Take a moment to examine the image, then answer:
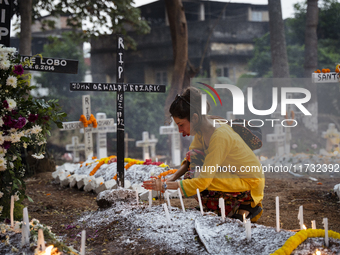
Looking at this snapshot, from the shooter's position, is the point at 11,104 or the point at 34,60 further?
the point at 34,60

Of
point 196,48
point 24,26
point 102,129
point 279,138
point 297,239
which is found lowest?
point 297,239

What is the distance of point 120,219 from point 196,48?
1395 cm

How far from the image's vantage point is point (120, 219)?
11.7 feet

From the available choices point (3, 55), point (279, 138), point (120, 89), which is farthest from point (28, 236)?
point (279, 138)

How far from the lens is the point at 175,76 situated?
10781 mm

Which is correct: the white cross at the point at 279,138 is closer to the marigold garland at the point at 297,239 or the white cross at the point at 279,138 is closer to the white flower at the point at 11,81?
the marigold garland at the point at 297,239

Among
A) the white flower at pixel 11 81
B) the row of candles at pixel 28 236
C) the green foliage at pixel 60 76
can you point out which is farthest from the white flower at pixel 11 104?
the green foliage at pixel 60 76

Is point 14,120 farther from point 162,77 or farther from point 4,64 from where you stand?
point 162,77

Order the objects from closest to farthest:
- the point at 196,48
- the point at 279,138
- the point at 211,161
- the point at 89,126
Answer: the point at 211,161 < the point at 89,126 < the point at 279,138 < the point at 196,48

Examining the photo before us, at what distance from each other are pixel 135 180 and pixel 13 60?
3003 millimetres

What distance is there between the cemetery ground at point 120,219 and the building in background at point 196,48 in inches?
418

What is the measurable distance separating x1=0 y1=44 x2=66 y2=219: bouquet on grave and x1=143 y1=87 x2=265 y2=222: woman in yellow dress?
4.03ft

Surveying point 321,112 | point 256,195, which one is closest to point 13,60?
point 256,195

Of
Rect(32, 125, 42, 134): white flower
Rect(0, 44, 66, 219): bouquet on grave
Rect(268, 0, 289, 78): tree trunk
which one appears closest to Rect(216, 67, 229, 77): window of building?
Rect(268, 0, 289, 78): tree trunk
